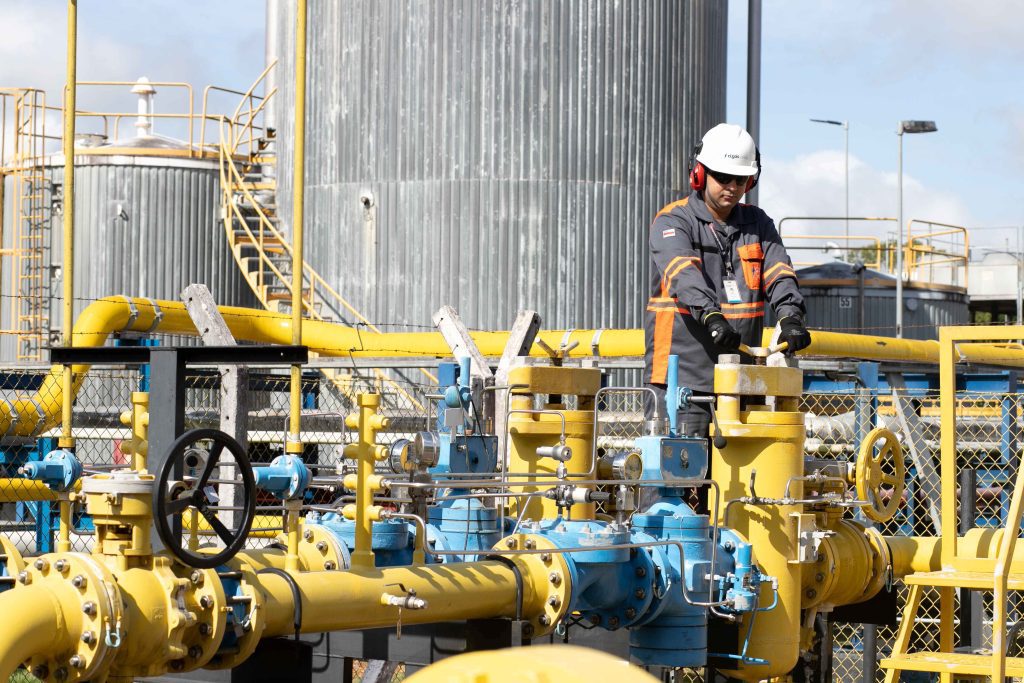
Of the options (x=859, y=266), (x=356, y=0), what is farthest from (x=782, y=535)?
(x=859, y=266)

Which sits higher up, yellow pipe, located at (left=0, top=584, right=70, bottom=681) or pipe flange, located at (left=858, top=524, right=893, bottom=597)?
yellow pipe, located at (left=0, top=584, right=70, bottom=681)

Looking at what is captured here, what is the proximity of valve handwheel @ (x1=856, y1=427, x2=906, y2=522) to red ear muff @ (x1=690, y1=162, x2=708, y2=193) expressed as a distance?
4.68 ft

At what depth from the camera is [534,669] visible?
71.6 inches

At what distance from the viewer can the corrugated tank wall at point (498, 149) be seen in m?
19.7

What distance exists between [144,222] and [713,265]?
53.9 ft

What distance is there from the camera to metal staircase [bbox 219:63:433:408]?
20.6 m

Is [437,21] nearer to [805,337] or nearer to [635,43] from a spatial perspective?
[635,43]

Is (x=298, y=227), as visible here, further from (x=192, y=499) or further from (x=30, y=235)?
(x=30, y=235)

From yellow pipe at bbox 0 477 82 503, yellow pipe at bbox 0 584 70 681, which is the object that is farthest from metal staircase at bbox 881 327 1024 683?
yellow pipe at bbox 0 477 82 503

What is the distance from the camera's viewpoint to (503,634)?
5230 mm

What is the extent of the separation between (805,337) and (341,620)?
2.78 m

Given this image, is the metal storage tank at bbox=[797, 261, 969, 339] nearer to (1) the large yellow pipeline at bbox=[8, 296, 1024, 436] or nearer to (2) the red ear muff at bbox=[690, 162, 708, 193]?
(1) the large yellow pipeline at bbox=[8, 296, 1024, 436]

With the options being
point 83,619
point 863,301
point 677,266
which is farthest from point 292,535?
point 863,301

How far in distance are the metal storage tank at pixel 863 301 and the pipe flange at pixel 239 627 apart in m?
20.8
